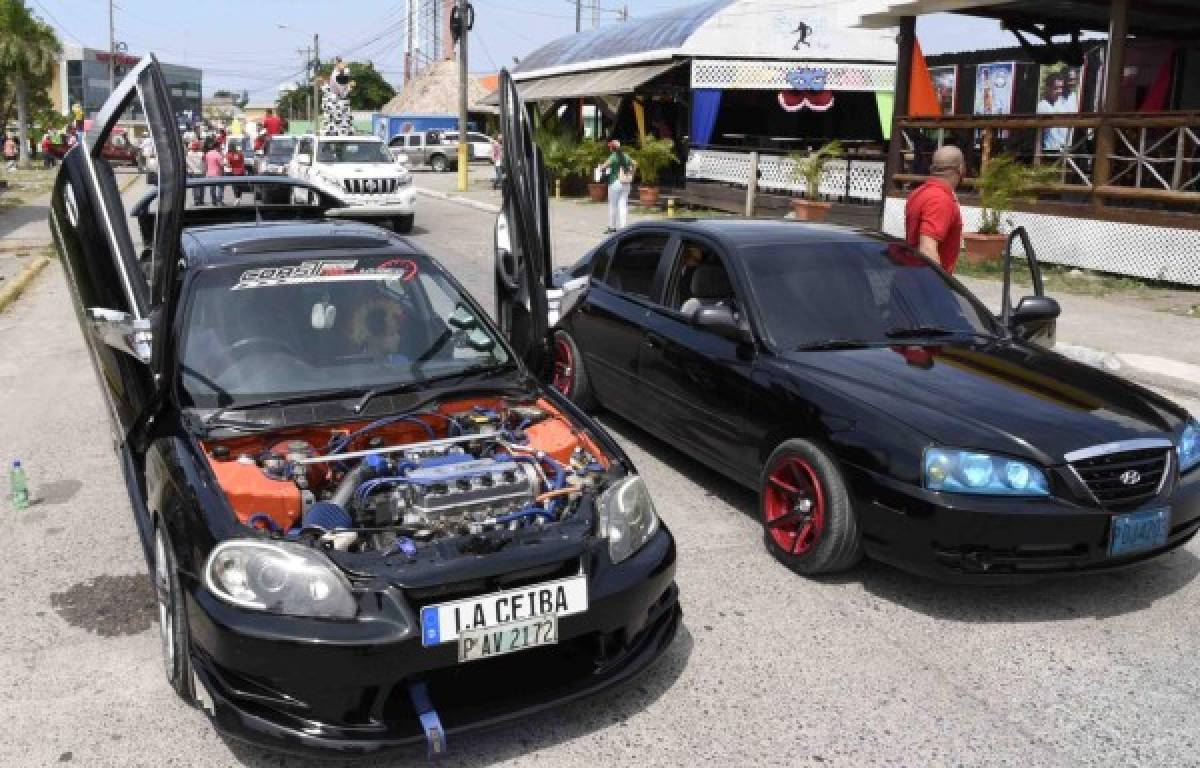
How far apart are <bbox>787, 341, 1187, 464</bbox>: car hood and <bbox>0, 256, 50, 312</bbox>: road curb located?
10075mm

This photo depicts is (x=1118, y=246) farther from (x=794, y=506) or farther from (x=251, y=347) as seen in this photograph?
(x=251, y=347)

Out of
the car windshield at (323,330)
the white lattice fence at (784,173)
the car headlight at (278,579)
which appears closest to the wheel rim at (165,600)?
the car headlight at (278,579)

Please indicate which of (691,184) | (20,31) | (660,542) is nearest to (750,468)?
(660,542)

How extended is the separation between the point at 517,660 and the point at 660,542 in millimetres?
639

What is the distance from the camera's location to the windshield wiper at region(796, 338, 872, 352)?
504 centimetres

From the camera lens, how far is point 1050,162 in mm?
16594

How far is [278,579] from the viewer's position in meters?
3.03

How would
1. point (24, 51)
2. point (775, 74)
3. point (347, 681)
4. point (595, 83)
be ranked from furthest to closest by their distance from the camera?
point (24, 51) → point (595, 83) → point (775, 74) → point (347, 681)

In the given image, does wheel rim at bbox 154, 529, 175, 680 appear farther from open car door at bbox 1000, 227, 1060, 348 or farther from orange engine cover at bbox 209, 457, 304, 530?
open car door at bbox 1000, 227, 1060, 348

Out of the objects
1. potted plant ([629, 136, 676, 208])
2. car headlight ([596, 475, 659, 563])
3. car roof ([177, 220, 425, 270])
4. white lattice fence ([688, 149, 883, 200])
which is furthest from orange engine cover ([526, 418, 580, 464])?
potted plant ([629, 136, 676, 208])

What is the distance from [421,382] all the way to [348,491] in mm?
825

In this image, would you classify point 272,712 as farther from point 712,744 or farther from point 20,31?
point 20,31

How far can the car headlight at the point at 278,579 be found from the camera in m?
3.00

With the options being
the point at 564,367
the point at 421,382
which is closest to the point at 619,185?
the point at 564,367
